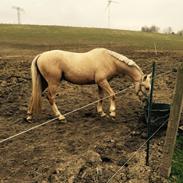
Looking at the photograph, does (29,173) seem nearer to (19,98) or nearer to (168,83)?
(19,98)

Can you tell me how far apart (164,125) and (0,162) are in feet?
11.9

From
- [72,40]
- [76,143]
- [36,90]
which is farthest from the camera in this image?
[72,40]

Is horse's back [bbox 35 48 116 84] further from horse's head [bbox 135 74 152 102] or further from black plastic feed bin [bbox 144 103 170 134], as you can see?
black plastic feed bin [bbox 144 103 170 134]

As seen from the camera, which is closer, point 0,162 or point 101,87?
point 0,162

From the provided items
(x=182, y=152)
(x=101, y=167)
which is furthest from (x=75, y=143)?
(x=182, y=152)

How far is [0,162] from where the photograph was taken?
587 cm

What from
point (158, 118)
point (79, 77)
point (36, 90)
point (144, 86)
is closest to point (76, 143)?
point (158, 118)

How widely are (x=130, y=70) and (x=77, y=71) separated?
129cm

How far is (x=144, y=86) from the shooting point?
27.9ft

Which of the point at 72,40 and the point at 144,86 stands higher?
the point at 144,86

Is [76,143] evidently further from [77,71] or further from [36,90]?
[77,71]

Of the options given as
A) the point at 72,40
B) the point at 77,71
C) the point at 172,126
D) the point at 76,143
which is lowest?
the point at 72,40

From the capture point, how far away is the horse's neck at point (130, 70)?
8516 mm

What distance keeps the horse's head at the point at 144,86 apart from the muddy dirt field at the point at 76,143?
56cm
